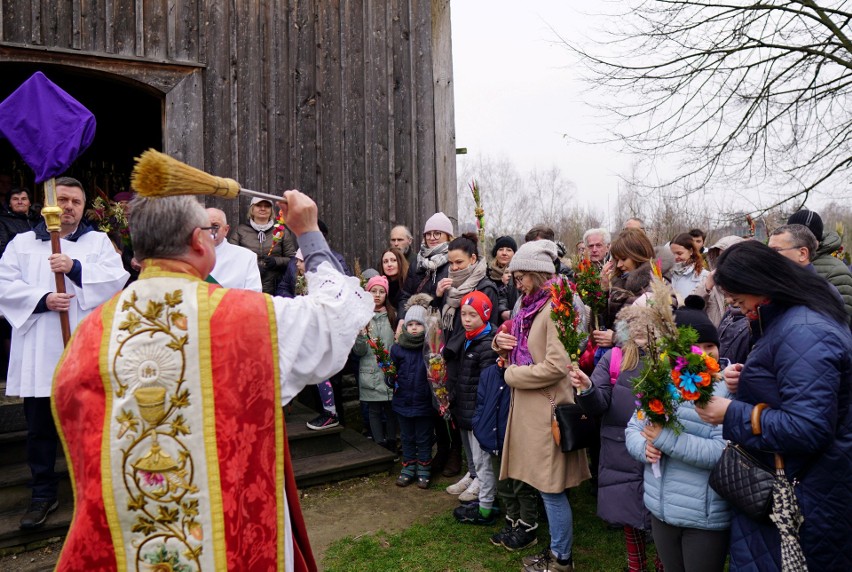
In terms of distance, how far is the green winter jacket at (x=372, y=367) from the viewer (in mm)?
6309

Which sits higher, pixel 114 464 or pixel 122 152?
pixel 122 152

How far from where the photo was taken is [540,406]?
4.15 metres

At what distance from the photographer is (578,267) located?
446 centimetres

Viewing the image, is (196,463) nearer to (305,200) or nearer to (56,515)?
(305,200)

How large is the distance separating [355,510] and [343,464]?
662mm

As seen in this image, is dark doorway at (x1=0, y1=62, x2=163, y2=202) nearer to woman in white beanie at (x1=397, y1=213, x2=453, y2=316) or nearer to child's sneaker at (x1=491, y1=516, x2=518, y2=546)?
woman in white beanie at (x1=397, y1=213, x2=453, y2=316)

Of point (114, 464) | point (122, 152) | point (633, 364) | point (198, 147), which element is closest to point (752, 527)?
point (633, 364)

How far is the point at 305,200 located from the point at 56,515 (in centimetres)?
383

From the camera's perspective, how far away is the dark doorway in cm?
1001

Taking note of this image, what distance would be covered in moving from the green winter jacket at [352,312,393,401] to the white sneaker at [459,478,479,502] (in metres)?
1.34

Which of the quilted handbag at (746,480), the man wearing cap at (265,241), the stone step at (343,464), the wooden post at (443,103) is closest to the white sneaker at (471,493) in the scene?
the stone step at (343,464)

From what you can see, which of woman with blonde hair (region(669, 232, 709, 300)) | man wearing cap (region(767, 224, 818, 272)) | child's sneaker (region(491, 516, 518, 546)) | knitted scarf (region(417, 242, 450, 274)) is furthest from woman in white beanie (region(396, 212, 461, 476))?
man wearing cap (region(767, 224, 818, 272))

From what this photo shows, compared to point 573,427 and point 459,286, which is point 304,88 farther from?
point 573,427

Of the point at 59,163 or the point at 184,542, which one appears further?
the point at 59,163
